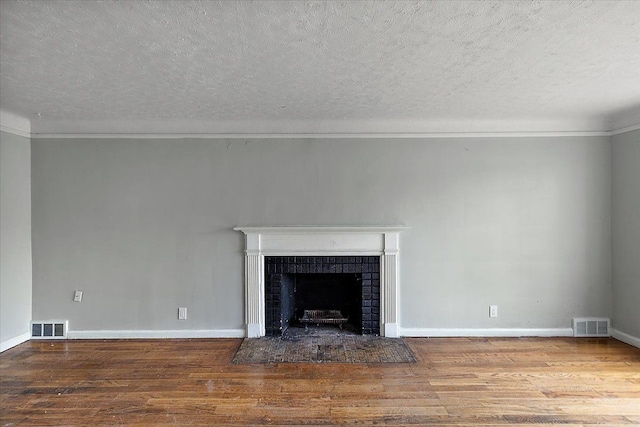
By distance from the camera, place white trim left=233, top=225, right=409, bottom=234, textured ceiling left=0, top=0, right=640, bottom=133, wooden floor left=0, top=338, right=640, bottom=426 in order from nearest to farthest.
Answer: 1. textured ceiling left=0, top=0, right=640, bottom=133
2. wooden floor left=0, top=338, right=640, bottom=426
3. white trim left=233, top=225, right=409, bottom=234

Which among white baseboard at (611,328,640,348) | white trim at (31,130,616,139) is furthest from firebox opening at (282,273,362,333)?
white baseboard at (611,328,640,348)

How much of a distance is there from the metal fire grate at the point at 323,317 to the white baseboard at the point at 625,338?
2.71 meters

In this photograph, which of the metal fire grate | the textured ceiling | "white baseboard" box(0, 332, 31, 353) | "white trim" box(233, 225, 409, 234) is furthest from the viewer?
the metal fire grate

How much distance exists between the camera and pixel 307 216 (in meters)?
4.24

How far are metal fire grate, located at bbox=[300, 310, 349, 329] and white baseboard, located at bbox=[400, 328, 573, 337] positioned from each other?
2.21ft

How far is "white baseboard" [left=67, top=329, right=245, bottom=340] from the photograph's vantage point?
4.20 metres

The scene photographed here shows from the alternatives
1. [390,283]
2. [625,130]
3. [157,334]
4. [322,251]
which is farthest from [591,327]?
[157,334]

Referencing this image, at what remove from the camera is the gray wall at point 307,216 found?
420cm

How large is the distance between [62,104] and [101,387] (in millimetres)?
2375

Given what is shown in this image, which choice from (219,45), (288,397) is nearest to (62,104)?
(219,45)

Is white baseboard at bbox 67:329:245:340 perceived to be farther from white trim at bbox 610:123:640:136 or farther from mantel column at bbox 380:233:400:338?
white trim at bbox 610:123:640:136

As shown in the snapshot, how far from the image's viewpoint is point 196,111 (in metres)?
3.79

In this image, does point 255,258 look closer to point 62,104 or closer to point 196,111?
point 196,111

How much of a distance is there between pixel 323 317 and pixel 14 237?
321 centimetres
